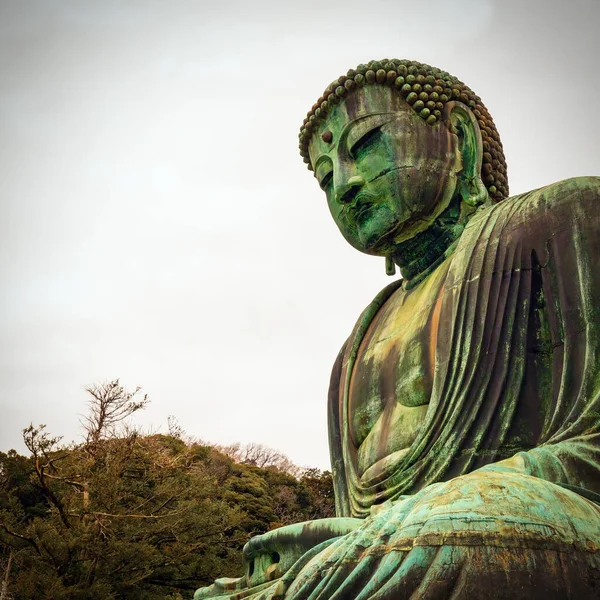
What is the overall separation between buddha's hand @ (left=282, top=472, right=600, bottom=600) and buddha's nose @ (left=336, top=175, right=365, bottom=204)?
2.35 metres

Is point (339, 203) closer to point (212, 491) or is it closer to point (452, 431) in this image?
point (452, 431)

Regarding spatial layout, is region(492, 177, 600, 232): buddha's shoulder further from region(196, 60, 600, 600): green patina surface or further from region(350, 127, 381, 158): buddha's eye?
region(350, 127, 381, 158): buddha's eye

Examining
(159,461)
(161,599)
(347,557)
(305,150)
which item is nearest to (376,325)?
(305,150)

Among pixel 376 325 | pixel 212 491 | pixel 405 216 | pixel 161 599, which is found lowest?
pixel 161 599

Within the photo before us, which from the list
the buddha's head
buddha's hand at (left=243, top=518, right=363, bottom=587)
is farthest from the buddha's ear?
buddha's hand at (left=243, top=518, right=363, bottom=587)

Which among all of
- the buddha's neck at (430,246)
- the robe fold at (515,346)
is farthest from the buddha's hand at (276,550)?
the buddha's neck at (430,246)

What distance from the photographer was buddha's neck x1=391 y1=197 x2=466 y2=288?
170 inches

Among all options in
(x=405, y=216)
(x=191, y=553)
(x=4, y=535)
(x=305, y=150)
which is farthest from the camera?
(x=191, y=553)

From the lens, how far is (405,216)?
4254 millimetres

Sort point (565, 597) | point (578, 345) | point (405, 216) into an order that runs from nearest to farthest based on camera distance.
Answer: point (565, 597) < point (578, 345) < point (405, 216)

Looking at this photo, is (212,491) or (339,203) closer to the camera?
(339,203)

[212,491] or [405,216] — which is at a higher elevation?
[405,216]

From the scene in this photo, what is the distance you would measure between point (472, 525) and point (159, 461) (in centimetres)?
1384

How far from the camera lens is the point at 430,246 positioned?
4395mm
